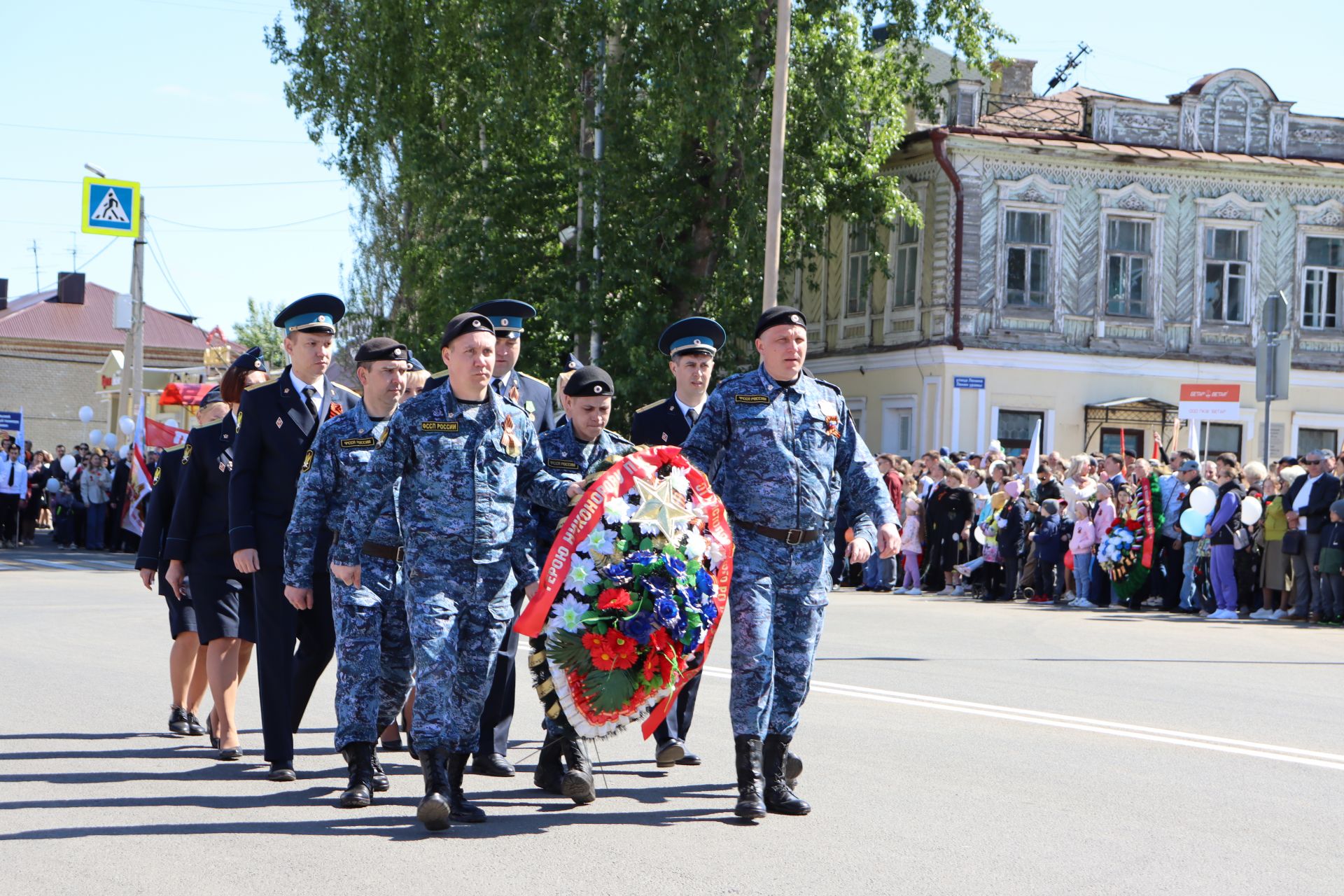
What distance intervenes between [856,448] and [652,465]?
3.45ft

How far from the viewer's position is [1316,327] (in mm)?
35625

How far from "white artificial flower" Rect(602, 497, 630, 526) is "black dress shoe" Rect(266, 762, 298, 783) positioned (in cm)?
203

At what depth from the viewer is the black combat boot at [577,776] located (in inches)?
288

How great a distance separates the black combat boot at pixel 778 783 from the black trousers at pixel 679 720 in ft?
3.56

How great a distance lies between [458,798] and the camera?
6.91m

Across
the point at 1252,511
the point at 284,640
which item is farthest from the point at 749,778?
the point at 1252,511

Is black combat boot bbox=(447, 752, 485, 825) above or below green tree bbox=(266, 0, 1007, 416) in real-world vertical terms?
below

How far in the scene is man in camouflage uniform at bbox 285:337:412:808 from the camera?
7.21 meters

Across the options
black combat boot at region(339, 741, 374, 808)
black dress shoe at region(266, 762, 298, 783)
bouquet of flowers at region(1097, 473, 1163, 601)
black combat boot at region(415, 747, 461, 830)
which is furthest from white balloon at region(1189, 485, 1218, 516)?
black combat boot at region(415, 747, 461, 830)

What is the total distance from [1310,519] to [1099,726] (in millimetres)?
9833

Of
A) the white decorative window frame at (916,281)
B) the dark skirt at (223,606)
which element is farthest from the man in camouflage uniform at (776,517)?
the white decorative window frame at (916,281)

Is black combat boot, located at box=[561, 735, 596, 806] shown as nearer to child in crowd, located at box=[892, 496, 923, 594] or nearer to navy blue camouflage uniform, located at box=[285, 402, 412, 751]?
navy blue camouflage uniform, located at box=[285, 402, 412, 751]

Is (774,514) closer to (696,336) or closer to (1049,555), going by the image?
(696,336)

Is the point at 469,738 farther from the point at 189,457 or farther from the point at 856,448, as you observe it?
the point at 189,457
